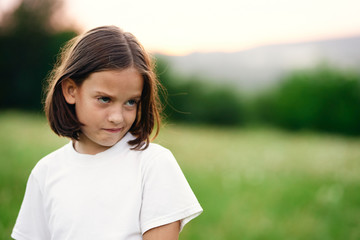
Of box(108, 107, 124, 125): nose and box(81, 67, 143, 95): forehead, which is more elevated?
box(81, 67, 143, 95): forehead

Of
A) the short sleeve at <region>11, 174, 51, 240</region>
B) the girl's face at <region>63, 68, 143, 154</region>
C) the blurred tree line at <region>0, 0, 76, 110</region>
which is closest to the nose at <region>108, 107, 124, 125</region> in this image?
the girl's face at <region>63, 68, 143, 154</region>

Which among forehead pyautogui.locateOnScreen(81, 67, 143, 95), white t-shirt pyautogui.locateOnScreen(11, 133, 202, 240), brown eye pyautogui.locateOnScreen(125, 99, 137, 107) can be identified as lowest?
white t-shirt pyautogui.locateOnScreen(11, 133, 202, 240)

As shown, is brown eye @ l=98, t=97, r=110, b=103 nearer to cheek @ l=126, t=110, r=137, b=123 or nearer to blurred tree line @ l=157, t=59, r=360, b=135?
cheek @ l=126, t=110, r=137, b=123

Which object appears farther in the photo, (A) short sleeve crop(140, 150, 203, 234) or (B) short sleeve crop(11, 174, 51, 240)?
(B) short sleeve crop(11, 174, 51, 240)

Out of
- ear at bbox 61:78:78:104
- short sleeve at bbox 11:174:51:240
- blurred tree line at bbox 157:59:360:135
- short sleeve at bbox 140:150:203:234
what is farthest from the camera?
blurred tree line at bbox 157:59:360:135

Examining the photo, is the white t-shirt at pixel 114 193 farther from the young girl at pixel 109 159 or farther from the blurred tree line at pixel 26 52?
the blurred tree line at pixel 26 52

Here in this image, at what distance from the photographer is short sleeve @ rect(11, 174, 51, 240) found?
1900 millimetres

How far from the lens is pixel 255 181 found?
5336mm

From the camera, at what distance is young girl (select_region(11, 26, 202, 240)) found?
1604 millimetres

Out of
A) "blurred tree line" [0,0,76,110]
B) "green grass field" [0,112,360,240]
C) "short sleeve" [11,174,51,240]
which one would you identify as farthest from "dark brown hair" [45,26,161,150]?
"blurred tree line" [0,0,76,110]

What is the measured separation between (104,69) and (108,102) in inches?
5.6

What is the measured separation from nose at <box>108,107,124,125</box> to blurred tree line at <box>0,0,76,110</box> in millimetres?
10819

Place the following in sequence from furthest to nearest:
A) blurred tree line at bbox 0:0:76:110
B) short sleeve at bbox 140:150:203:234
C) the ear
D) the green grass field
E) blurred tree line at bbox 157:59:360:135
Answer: blurred tree line at bbox 0:0:76:110
blurred tree line at bbox 157:59:360:135
the green grass field
the ear
short sleeve at bbox 140:150:203:234

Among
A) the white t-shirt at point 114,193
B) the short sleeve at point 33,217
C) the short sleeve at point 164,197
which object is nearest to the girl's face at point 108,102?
the white t-shirt at point 114,193
